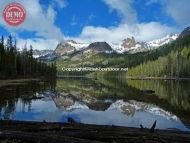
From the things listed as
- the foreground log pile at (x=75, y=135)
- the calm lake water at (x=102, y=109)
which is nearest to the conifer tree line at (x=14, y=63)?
the calm lake water at (x=102, y=109)

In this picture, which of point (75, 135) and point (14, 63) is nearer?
point (75, 135)

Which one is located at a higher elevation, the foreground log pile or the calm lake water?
the foreground log pile

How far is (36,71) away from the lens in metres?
194

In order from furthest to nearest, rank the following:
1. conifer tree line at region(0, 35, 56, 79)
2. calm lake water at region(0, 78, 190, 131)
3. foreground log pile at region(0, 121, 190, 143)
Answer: conifer tree line at region(0, 35, 56, 79), calm lake water at region(0, 78, 190, 131), foreground log pile at region(0, 121, 190, 143)

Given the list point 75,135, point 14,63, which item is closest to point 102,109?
point 75,135

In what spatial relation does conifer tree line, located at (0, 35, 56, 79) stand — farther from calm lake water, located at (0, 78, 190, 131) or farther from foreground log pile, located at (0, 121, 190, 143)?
foreground log pile, located at (0, 121, 190, 143)

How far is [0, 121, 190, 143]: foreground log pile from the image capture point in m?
14.3

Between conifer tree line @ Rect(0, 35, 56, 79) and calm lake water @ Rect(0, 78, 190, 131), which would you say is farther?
conifer tree line @ Rect(0, 35, 56, 79)

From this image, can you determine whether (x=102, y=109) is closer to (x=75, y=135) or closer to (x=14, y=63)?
(x=75, y=135)

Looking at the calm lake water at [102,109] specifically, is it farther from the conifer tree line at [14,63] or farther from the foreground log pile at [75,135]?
the conifer tree line at [14,63]

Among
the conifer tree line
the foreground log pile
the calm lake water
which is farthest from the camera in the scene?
the conifer tree line

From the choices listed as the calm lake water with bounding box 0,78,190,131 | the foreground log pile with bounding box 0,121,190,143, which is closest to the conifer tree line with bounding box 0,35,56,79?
the calm lake water with bounding box 0,78,190,131

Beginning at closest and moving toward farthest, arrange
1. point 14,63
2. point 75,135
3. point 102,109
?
point 75,135, point 102,109, point 14,63

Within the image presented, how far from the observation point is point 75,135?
49.4ft
